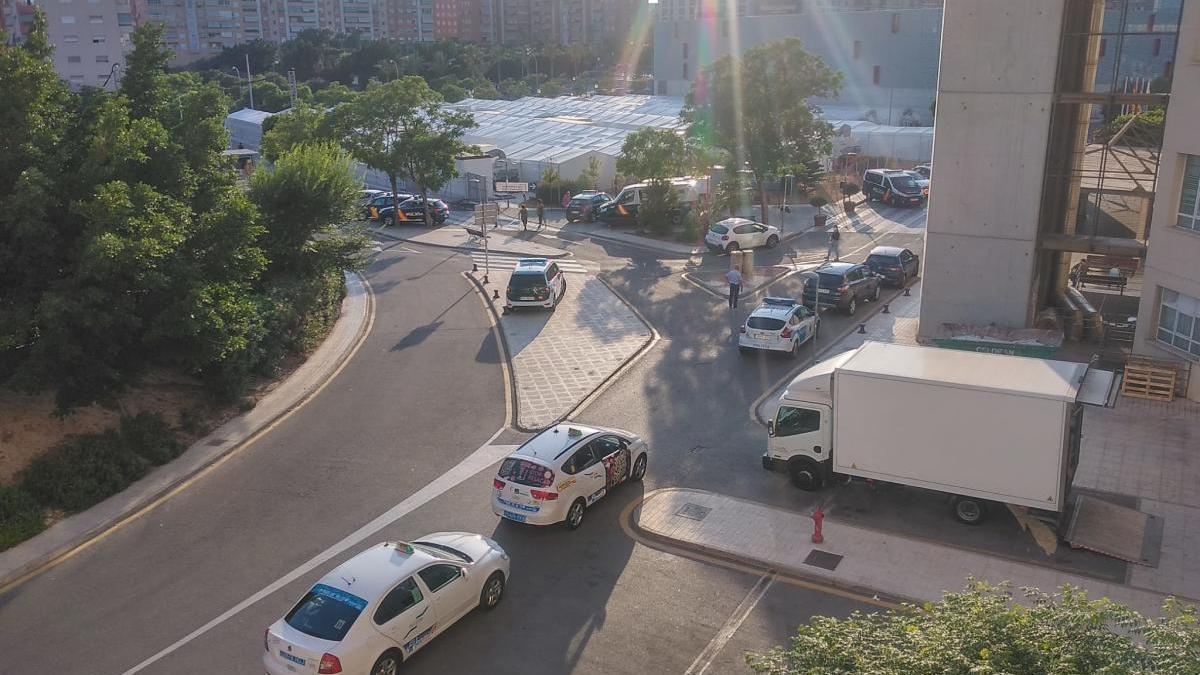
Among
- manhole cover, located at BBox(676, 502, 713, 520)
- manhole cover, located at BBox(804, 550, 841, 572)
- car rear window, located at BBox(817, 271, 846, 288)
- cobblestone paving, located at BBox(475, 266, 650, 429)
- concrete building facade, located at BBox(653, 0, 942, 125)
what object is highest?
concrete building facade, located at BBox(653, 0, 942, 125)

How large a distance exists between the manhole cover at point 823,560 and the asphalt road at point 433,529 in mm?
732

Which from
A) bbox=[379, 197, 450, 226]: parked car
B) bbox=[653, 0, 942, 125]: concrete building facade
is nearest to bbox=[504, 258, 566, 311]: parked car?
bbox=[379, 197, 450, 226]: parked car

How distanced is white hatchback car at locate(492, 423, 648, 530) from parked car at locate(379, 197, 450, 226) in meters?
33.0

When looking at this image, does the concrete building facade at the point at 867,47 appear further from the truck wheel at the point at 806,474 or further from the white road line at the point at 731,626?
the white road line at the point at 731,626

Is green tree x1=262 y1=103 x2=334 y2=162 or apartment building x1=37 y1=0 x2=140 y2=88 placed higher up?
apartment building x1=37 y1=0 x2=140 y2=88

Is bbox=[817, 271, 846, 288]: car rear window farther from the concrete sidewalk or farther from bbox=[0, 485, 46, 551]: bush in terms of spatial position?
bbox=[0, 485, 46, 551]: bush

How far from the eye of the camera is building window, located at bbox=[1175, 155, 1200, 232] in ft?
69.3

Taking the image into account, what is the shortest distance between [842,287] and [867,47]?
55113mm

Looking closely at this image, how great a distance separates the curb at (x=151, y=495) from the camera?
48.5 ft

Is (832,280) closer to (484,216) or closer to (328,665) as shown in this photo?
(484,216)

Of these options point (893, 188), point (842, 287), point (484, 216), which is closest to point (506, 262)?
point (484, 216)

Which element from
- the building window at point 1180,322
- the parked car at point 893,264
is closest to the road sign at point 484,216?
the parked car at point 893,264

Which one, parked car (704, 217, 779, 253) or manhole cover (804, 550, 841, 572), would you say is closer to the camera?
manhole cover (804, 550, 841, 572)

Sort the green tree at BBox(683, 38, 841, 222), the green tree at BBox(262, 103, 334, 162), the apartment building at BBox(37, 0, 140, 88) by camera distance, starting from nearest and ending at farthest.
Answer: the green tree at BBox(683, 38, 841, 222) < the green tree at BBox(262, 103, 334, 162) < the apartment building at BBox(37, 0, 140, 88)
